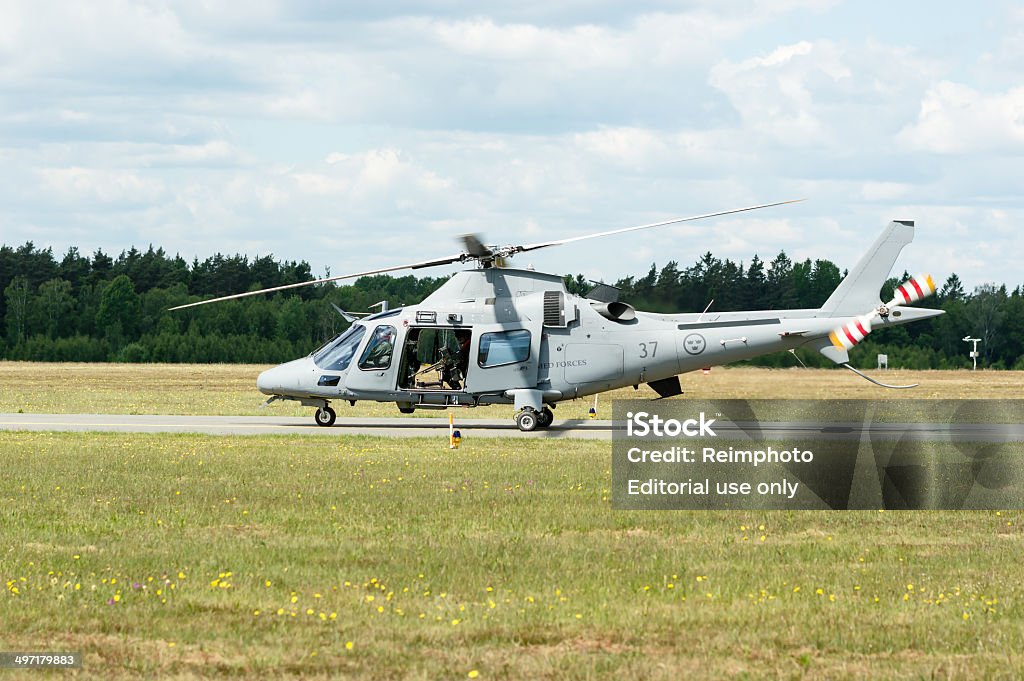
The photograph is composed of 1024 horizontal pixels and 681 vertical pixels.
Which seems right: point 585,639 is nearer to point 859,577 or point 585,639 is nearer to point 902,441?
point 859,577

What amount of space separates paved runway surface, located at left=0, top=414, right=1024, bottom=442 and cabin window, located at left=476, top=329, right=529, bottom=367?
1.57 m

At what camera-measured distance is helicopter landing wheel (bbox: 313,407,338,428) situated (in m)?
29.1

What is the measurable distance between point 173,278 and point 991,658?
115 m

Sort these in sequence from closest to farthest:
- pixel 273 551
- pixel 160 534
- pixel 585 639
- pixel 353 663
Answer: pixel 353 663, pixel 585 639, pixel 273 551, pixel 160 534

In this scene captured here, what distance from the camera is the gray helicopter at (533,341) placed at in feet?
86.6

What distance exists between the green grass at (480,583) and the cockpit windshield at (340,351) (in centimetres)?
969

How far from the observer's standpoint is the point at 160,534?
13812 millimetres

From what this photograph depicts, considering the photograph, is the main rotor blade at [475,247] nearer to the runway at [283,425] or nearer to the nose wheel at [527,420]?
the nose wheel at [527,420]

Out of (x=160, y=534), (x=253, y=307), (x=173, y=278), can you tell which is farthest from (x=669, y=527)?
(x=173, y=278)

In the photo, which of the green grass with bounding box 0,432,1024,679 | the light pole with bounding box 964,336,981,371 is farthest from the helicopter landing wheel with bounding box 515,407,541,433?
the light pole with bounding box 964,336,981,371

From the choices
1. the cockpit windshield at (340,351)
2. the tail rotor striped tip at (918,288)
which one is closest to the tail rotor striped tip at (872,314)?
the tail rotor striped tip at (918,288)

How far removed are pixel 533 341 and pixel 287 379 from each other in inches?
222

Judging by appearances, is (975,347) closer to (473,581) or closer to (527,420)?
(527,420)

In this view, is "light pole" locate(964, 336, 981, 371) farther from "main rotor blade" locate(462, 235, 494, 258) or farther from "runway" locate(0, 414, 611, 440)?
"main rotor blade" locate(462, 235, 494, 258)
